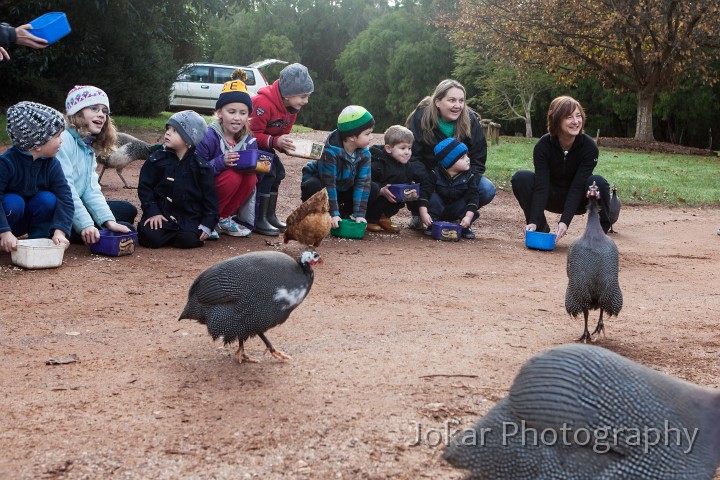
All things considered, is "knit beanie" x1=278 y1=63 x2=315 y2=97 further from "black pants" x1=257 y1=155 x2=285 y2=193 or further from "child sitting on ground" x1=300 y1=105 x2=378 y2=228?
"black pants" x1=257 y1=155 x2=285 y2=193

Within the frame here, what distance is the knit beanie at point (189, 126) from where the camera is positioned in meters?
6.26

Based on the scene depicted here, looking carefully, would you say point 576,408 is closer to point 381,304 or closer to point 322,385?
point 322,385

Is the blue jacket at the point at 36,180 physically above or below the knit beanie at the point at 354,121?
below

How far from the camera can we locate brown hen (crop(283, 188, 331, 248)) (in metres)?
6.12

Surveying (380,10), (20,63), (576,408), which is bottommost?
(576,408)

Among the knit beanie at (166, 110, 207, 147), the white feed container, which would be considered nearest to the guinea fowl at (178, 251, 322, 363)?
the white feed container

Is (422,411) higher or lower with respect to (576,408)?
lower

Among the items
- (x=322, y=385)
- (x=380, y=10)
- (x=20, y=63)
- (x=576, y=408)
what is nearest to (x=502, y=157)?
(x=20, y=63)

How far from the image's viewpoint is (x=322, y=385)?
140 inches

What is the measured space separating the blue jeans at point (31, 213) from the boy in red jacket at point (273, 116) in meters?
1.92

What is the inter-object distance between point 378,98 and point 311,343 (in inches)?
1667

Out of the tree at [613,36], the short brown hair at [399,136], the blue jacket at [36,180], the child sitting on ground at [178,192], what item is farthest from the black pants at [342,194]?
the tree at [613,36]

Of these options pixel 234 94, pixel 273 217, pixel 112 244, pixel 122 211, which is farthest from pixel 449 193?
pixel 112 244

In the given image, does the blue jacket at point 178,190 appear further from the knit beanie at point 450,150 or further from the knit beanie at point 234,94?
the knit beanie at point 450,150
